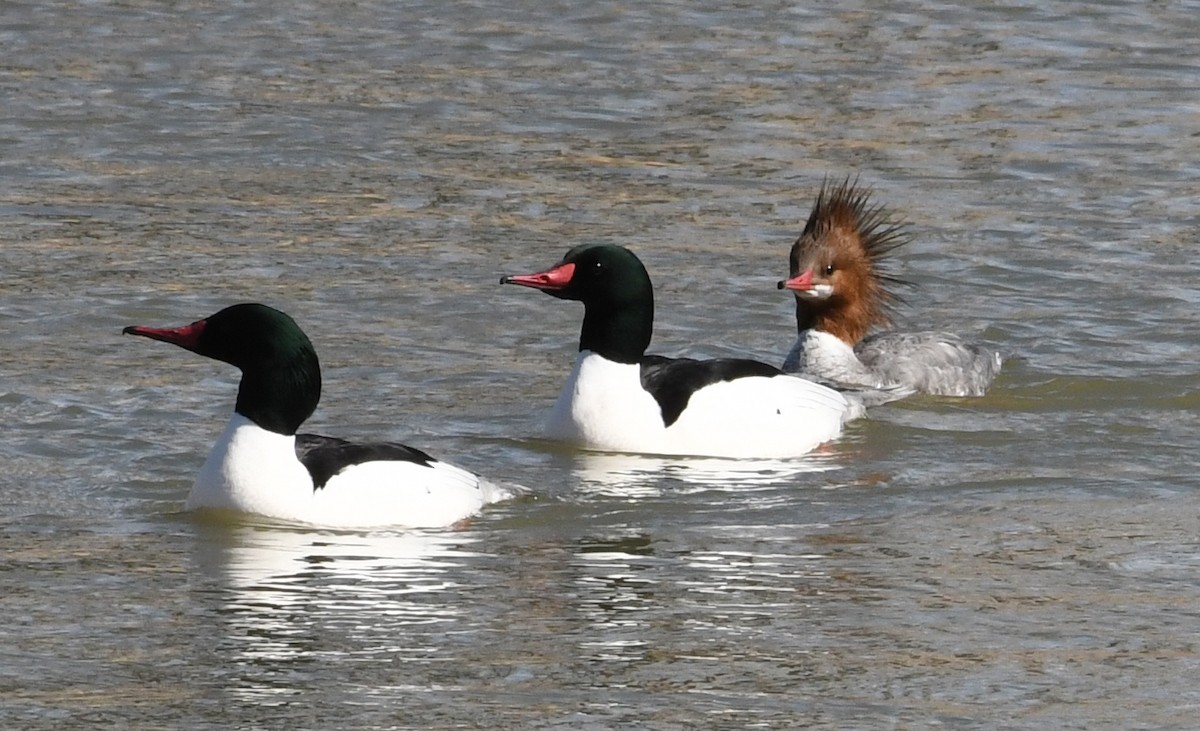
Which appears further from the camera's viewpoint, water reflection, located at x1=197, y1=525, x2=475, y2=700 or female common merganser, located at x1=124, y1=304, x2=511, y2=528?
female common merganser, located at x1=124, y1=304, x2=511, y2=528

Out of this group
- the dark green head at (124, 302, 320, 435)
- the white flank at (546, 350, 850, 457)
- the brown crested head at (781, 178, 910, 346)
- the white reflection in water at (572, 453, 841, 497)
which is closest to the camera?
→ the dark green head at (124, 302, 320, 435)

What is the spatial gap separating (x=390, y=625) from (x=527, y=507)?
6.71ft

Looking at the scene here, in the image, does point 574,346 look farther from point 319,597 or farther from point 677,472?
point 319,597

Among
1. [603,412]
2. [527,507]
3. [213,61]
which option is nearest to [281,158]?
[213,61]

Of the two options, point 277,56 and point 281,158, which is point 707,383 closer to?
point 281,158

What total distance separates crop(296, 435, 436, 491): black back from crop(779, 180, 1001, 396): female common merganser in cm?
321

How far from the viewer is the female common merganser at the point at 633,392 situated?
1043 centimetres

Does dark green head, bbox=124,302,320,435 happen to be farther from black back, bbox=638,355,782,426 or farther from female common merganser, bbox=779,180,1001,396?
female common merganser, bbox=779,180,1001,396

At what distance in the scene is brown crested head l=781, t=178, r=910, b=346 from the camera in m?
11.9

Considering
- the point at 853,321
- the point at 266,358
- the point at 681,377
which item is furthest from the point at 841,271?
the point at 266,358

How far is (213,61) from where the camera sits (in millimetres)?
17875

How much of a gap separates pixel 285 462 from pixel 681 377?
2.34 metres

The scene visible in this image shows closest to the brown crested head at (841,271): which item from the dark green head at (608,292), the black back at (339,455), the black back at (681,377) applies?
the black back at (681,377)

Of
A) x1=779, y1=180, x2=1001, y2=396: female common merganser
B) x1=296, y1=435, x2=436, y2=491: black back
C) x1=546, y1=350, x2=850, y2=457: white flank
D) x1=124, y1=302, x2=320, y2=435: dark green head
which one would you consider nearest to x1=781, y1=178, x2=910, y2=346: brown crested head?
x1=779, y1=180, x2=1001, y2=396: female common merganser
